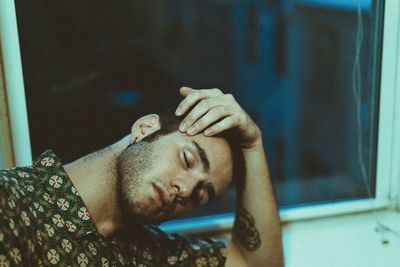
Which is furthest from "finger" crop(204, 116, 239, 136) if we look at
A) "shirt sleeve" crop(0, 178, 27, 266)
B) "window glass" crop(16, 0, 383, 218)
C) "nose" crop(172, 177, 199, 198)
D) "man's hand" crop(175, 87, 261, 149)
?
"shirt sleeve" crop(0, 178, 27, 266)

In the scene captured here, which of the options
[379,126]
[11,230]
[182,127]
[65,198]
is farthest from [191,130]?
[379,126]

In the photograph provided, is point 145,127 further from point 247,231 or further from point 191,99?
point 247,231

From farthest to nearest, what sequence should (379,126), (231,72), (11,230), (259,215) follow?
(379,126), (231,72), (259,215), (11,230)

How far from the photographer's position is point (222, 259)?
1.37 metres

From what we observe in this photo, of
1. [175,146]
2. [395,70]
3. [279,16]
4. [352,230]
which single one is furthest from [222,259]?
[395,70]

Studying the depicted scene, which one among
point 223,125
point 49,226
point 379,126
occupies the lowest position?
point 379,126

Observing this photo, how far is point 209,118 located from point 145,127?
16cm

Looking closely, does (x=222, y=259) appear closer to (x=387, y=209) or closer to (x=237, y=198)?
(x=237, y=198)

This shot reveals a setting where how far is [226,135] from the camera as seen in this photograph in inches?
47.8

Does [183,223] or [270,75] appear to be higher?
[270,75]

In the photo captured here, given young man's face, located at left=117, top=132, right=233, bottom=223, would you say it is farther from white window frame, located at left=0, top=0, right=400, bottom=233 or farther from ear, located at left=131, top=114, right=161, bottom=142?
white window frame, located at left=0, top=0, right=400, bottom=233

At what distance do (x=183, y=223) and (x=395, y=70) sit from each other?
874 millimetres

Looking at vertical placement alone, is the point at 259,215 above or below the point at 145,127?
below

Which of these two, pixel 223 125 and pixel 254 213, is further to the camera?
pixel 254 213
